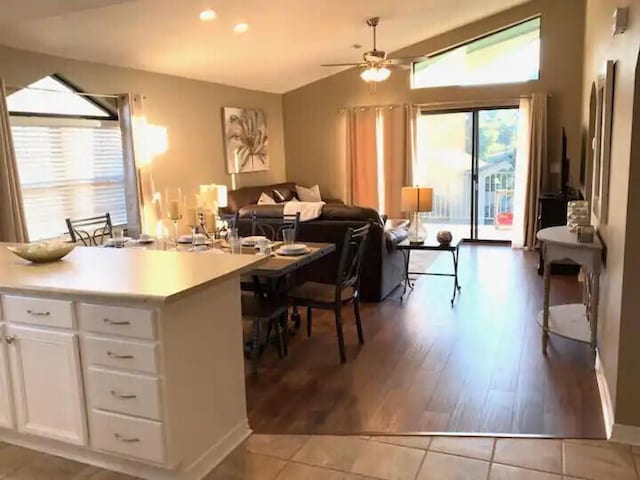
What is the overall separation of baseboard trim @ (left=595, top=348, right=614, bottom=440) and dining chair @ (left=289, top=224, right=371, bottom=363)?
5.20 ft

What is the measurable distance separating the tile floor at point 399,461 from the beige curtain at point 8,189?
7.89 feet

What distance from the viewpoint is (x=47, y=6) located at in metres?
3.46

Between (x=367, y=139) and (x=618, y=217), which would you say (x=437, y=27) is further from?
(x=618, y=217)

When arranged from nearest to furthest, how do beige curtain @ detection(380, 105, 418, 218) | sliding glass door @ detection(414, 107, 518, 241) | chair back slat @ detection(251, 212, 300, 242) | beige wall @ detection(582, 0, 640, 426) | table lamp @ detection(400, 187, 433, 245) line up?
beige wall @ detection(582, 0, 640, 426) < chair back slat @ detection(251, 212, 300, 242) < table lamp @ detection(400, 187, 433, 245) < sliding glass door @ detection(414, 107, 518, 241) < beige curtain @ detection(380, 105, 418, 218)

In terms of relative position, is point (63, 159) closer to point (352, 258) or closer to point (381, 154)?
point (352, 258)

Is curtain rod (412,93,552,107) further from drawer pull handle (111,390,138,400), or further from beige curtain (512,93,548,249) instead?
drawer pull handle (111,390,138,400)

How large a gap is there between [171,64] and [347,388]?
4623mm

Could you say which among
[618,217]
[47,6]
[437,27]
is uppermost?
[437,27]

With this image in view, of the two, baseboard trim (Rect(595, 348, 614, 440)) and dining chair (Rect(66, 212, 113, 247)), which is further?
dining chair (Rect(66, 212, 113, 247))

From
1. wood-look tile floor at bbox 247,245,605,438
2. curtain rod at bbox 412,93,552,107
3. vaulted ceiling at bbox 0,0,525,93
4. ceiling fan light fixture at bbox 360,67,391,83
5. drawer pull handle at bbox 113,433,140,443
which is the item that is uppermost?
vaulted ceiling at bbox 0,0,525,93

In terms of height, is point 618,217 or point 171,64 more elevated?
point 171,64

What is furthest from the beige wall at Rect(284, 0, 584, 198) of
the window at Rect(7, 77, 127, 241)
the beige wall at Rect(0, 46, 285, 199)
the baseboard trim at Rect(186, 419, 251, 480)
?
the baseboard trim at Rect(186, 419, 251, 480)

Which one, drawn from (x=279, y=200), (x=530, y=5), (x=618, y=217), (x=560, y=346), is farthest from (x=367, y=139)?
(x=618, y=217)

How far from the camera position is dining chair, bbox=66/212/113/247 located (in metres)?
4.80
